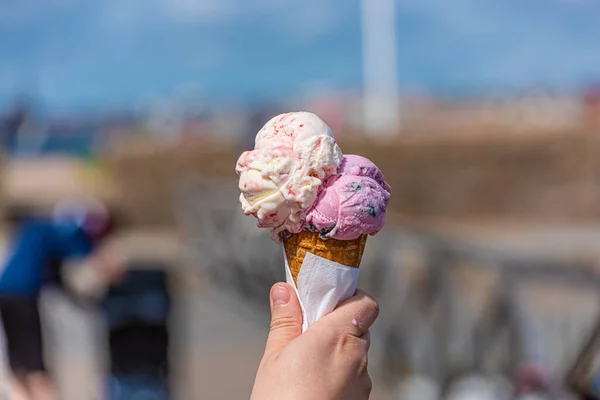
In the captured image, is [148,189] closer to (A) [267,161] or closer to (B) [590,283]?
(B) [590,283]

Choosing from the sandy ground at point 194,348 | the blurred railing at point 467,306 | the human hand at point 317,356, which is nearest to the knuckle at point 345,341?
the human hand at point 317,356

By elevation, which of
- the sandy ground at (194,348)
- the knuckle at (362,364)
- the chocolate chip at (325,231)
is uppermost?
the chocolate chip at (325,231)

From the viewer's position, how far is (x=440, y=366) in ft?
18.1

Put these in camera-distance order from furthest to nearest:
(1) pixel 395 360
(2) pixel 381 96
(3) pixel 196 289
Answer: (2) pixel 381 96
(3) pixel 196 289
(1) pixel 395 360

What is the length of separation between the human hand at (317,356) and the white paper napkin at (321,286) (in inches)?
1.1

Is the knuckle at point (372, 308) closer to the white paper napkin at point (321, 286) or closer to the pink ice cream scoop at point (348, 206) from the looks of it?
the white paper napkin at point (321, 286)

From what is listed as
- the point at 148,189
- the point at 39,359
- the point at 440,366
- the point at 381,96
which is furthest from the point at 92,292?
the point at 381,96

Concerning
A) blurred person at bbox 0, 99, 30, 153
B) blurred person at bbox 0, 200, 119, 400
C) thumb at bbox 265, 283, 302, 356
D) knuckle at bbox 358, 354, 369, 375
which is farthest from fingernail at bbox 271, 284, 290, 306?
blurred person at bbox 0, 99, 30, 153

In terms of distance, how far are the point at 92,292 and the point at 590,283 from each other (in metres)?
3.67

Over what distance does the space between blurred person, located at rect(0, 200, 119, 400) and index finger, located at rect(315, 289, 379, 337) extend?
129 inches

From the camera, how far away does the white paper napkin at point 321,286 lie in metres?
1.69

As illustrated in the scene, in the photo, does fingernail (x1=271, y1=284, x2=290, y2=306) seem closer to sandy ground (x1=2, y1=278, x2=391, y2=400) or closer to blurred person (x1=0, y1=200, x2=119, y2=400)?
blurred person (x1=0, y1=200, x2=119, y2=400)

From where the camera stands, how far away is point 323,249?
1749mm

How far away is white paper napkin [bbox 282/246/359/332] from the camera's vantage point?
1689mm
